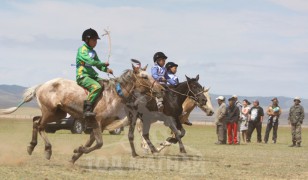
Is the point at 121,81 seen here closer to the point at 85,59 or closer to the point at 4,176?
the point at 85,59

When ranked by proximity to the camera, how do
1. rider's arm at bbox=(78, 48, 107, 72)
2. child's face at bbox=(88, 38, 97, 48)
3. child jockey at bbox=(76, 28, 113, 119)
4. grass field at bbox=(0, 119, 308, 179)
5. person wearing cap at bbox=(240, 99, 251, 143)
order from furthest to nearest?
person wearing cap at bbox=(240, 99, 251, 143) < child's face at bbox=(88, 38, 97, 48) < child jockey at bbox=(76, 28, 113, 119) < rider's arm at bbox=(78, 48, 107, 72) < grass field at bbox=(0, 119, 308, 179)

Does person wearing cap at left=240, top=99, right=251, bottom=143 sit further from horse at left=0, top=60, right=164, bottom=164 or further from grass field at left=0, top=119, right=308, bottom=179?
horse at left=0, top=60, right=164, bottom=164

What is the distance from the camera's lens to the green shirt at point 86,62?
46.1 feet

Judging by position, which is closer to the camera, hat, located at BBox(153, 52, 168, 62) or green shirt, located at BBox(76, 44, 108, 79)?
green shirt, located at BBox(76, 44, 108, 79)

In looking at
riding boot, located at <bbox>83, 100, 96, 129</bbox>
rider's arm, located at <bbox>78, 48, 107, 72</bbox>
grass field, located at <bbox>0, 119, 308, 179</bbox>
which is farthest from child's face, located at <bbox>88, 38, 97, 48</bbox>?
grass field, located at <bbox>0, 119, 308, 179</bbox>

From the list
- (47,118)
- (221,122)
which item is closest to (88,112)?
(47,118)

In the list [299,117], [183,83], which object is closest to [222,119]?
[299,117]

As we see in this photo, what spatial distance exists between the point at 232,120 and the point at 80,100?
16.7 metres

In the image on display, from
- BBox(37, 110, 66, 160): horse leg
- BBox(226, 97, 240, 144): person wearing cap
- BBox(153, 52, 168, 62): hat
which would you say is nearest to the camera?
BBox(37, 110, 66, 160): horse leg

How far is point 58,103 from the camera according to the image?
14.6 meters

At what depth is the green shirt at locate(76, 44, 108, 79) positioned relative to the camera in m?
14.1

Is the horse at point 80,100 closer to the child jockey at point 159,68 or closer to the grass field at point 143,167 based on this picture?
the grass field at point 143,167

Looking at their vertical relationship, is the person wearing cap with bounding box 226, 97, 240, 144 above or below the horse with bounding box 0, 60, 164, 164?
below

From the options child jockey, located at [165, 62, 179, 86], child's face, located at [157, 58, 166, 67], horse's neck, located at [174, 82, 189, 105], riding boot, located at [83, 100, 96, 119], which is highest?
child's face, located at [157, 58, 166, 67]
